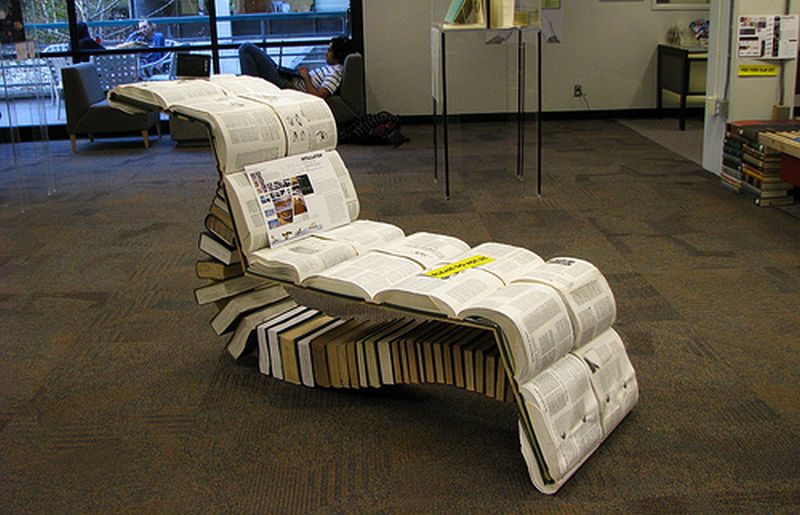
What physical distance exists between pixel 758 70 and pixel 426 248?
154 inches

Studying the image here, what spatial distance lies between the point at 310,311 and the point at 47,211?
3.37 meters

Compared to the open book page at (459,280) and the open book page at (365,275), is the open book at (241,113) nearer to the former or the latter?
the open book page at (365,275)

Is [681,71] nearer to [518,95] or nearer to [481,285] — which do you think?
[518,95]

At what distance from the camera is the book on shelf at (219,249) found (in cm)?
355

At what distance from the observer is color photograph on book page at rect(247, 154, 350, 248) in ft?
11.3

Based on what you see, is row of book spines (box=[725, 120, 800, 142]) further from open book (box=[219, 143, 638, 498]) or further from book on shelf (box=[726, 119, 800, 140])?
open book (box=[219, 143, 638, 498])

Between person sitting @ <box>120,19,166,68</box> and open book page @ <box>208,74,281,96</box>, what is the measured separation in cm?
582

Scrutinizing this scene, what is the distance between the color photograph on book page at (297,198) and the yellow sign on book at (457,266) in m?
0.66

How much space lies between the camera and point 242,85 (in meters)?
3.85

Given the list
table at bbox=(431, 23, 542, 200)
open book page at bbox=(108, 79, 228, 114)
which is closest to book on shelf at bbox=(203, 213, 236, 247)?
open book page at bbox=(108, 79, 228, 114)

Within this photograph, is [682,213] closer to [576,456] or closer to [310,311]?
[310,311]

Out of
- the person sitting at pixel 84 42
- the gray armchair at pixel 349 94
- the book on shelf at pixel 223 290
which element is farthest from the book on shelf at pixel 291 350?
the person sitting at pixel 84 42

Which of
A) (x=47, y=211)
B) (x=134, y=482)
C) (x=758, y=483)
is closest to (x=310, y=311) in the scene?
(x=134, y=482)

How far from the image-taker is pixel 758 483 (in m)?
2.65
